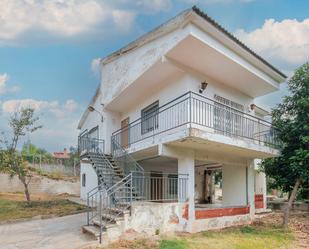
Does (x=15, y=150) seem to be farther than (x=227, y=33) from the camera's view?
Yes

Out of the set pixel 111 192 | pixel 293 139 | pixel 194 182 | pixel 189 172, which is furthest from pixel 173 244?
pixel 293 139

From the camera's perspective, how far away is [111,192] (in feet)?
39.3

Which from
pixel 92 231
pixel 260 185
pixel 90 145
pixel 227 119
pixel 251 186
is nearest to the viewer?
pixel 92 231

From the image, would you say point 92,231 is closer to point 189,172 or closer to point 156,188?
point 189,172

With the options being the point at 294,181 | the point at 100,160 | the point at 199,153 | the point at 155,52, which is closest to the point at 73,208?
the point at 100,160

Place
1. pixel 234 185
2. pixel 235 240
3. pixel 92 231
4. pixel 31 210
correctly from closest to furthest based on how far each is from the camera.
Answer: pixel 92 231, pixel 235 240, pixel 234 185, pixel 31 210

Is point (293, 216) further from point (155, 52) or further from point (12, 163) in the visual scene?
point (12, 163)

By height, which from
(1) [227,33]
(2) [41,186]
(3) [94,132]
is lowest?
(2) [41,186]

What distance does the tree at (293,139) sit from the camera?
14445 mm

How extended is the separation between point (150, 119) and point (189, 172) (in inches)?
152

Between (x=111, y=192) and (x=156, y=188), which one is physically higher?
(x=111, y=192)

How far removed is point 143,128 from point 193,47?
18.2ft

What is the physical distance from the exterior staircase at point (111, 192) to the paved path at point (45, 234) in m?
0.62

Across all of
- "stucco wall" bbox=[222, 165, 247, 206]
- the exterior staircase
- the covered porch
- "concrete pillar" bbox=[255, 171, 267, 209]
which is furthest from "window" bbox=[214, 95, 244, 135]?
"concrete pillar" bbox=[255, 171, 267, 209]
